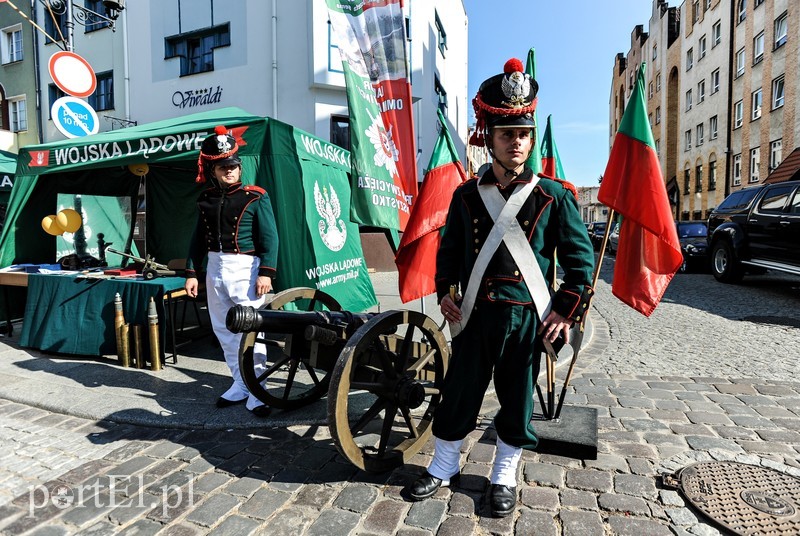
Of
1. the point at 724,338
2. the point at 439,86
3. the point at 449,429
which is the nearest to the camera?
the point at 449,429

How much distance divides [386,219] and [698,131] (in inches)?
1250

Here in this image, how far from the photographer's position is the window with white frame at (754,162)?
74.8ft

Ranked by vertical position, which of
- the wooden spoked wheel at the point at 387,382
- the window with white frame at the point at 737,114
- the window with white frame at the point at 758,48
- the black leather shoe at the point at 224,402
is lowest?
the black leather shoe at the point at 224,402

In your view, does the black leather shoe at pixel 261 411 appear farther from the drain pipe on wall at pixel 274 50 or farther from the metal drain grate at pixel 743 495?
the drain pipe on wall at pixel 274 50

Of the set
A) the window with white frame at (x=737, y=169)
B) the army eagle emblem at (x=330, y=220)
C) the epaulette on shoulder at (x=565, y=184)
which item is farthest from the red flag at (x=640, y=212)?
the window with white frame at (x=737, y=169)

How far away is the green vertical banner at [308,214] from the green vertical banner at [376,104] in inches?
50.8

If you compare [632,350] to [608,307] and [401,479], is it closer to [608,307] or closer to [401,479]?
[608,307]

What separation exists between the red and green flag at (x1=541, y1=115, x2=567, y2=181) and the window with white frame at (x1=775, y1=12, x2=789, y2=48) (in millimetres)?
23604

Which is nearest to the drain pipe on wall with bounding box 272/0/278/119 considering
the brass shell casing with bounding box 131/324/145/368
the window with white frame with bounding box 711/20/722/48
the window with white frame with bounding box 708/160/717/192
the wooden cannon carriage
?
the brass shell casing with bounding box 131/324/145/368

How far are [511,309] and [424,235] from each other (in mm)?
1505

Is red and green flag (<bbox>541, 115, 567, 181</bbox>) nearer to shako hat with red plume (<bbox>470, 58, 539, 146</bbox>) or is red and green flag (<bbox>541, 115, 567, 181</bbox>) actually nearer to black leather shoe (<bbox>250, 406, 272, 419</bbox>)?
shako hat with red plume (<bbox>470, 58, 539, 146</bbox>)

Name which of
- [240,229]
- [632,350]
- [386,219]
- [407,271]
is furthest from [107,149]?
[632,350]

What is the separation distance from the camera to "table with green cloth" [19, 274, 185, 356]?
4.97 m

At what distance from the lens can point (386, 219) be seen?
4.30 meters
